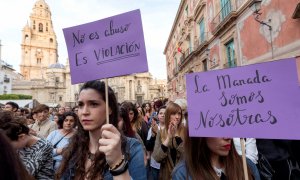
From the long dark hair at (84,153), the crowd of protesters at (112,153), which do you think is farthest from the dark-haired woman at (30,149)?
the long dark hair at (84,153)

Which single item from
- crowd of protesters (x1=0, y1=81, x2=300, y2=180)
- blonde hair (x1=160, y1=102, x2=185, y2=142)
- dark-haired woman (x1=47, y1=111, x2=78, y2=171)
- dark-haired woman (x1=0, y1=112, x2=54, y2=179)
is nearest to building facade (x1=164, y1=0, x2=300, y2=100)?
blonde hair (x1=160, y1=102, x2=185, y2=142)

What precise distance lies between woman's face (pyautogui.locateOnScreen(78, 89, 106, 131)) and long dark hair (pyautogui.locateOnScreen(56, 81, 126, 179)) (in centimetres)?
6

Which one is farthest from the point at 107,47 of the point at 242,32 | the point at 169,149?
the point at 242,32

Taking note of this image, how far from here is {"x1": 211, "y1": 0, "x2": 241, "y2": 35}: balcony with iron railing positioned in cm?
1310

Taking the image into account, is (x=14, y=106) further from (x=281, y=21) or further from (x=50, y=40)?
(x=50, y=40)

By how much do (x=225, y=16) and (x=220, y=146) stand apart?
13923 millimetres

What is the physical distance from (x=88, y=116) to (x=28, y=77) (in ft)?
312

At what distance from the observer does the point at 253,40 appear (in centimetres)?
1141

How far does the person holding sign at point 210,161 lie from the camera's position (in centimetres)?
203

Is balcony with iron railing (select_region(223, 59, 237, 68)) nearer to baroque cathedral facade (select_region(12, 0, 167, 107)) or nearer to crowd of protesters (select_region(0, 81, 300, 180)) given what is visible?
crowd of protesters (select_region(0, 81, 300, 180))

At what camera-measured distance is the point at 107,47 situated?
2154mm

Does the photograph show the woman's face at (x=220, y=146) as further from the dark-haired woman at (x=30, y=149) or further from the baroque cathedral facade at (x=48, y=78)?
the baroque cathedral facade at (x=48, y=78)

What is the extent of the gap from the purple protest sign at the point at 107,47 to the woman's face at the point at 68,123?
121 inches

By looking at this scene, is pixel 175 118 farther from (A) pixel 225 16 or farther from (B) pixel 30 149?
(A) pixel 225 16
